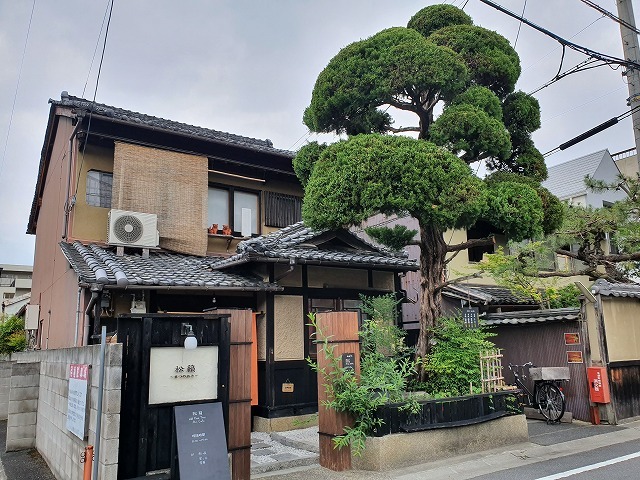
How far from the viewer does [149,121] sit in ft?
44.1

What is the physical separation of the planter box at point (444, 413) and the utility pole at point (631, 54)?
6.28m

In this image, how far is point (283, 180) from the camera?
15.3 m

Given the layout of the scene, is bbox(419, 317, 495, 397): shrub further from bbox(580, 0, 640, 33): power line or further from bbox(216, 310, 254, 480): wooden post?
bbox(580, 0, 640, 33): power line

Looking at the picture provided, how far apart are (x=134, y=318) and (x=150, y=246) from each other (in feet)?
21.4

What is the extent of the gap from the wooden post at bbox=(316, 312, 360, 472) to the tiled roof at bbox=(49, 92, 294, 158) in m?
7.27

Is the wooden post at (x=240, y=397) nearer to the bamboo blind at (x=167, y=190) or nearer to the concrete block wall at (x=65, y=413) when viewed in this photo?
the concrete block wall at (x=65, y=413)

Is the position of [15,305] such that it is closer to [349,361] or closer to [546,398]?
[349,361]

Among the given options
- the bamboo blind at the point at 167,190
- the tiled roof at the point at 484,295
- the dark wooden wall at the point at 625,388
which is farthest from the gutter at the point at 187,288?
the dark wooden wall at the point at 625,388

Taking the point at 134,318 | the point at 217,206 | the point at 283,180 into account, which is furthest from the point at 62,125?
the point at 134,318

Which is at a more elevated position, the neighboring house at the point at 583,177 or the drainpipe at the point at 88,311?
the neighboring house at the point at 583,177

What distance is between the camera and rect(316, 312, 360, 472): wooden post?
7.59 m

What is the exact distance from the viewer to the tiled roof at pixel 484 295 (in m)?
15.6

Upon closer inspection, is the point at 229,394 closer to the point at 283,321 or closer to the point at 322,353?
the point at 322,353

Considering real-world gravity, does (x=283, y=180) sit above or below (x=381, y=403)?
above
